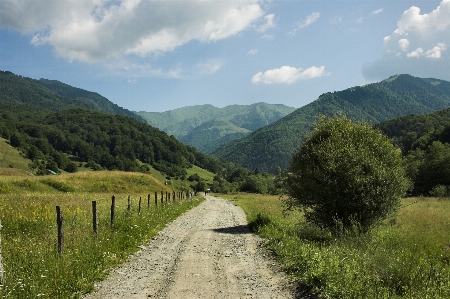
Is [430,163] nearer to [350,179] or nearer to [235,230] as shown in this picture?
[350,179]

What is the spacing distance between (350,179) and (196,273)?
35.1 feet

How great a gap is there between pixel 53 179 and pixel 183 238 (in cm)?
3780

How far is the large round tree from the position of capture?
17.2m

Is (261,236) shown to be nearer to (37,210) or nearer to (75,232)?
(75,232)

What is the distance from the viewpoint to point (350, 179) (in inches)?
A: 680

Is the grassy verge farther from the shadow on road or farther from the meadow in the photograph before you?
the meadow

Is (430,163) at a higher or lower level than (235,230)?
higher

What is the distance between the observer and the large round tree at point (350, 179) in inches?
677

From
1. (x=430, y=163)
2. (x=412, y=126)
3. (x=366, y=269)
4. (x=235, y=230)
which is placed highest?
(x=412, y=126)

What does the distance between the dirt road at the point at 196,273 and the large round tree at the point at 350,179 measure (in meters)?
5.42

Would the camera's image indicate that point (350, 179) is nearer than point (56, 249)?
No

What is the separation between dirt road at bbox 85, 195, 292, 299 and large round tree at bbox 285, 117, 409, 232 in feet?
17.8

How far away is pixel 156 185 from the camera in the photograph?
6034cm

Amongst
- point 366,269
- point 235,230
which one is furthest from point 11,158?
point 366,269
